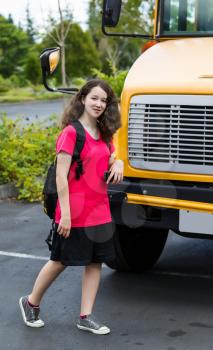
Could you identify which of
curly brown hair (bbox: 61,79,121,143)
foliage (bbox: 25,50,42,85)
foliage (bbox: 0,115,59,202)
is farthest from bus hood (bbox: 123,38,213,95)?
foliage (bbox: 25,50,42,85)

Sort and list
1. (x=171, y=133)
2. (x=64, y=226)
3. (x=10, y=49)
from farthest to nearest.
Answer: (x=10, y=49) → (x=171, y=133) → (x=64, y=226)

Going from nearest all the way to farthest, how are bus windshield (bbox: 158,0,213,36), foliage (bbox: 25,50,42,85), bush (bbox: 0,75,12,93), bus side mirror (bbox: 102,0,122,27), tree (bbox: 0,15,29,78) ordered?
bus side mirror (bbox: 102,0,122,27) → bus windshield (bbox: 158,0,213,36) → bush (bbox: 0,75,12,93) → foliage (bbox: 25,50,42,85) → tree (bbox: 0,15,29,78)

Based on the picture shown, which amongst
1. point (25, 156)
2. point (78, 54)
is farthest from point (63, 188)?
point (78, 54)

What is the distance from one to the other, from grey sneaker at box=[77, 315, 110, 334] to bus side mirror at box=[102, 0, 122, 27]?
231 centimetres

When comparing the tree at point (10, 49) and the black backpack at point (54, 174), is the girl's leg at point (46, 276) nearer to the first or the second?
the black backpack at point (54, 174)

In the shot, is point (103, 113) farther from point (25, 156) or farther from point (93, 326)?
point (25, 156)

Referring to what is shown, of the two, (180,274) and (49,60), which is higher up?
(49,60)

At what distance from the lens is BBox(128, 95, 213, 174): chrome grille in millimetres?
4781

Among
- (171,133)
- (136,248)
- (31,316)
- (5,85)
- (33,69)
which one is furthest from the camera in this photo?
(5,85)

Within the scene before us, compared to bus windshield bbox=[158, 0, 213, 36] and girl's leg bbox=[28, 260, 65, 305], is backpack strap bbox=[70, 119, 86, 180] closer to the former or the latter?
girl's leg bbox=[28, 260, 65, 305]

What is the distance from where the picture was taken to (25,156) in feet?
30.6

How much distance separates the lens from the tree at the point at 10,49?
46375mm

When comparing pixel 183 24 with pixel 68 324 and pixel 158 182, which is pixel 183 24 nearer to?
pixel 158 182

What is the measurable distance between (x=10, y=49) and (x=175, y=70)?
43346 millimetres
